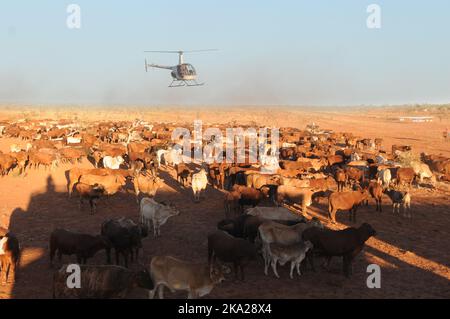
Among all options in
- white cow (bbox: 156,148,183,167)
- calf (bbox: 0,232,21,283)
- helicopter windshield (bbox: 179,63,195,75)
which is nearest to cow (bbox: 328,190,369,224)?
calf (bbox: 0,232,21,283)

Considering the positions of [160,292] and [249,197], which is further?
[249,197]

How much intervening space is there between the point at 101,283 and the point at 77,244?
1963 mm

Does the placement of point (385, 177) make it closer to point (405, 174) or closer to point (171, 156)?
point (405, 174)

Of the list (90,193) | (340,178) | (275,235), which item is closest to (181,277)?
(275,235)

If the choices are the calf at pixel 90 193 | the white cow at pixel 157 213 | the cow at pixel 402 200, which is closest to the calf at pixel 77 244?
the white cow at pixel 157 213

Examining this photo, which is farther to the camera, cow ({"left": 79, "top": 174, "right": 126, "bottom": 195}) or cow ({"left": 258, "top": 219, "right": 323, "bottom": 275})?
cow ({"left": 79, "top": 174, "right": 126, "bottom": 195})

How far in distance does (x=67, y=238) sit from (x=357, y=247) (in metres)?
6.58

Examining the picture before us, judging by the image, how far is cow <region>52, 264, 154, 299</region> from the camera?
25.4 ft

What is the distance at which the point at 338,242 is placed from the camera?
9539 millimetres

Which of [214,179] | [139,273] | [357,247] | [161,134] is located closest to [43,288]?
[139,273]

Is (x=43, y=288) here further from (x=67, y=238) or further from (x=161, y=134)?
(x=161, y=134)

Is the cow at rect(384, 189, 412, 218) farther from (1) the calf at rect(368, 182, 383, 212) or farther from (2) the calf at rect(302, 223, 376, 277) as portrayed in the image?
(2) the calf at rect(302, 223, 376, 277)

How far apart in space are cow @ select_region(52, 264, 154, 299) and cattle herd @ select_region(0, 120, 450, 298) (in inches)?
0.7

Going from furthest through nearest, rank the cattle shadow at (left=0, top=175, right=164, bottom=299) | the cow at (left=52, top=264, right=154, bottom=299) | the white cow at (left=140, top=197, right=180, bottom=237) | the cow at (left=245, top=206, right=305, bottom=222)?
the white cow at (left=140, top=197, right=180, bottom=237)
the cow at (left=245, top=206, right=305, bottom=222)
the cattle shadow at (left=0, top=175, right=164, bottom=299)
the cow at (left=52, top=264, right=154, bottom=299)
